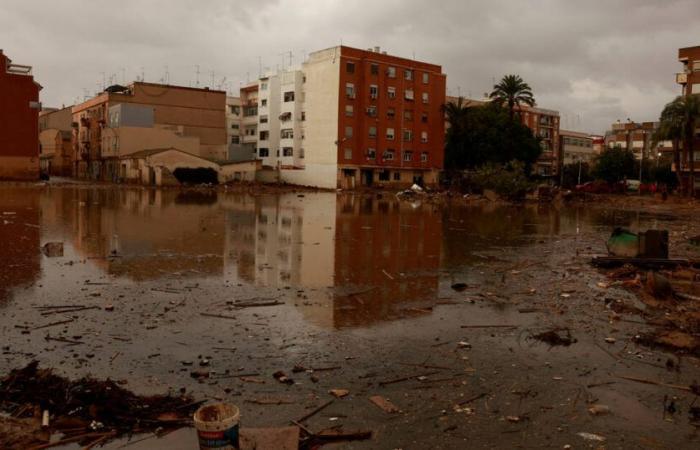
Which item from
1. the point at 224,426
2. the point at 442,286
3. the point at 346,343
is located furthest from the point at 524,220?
the point at 224,426

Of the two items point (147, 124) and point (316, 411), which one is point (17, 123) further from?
point (316, 411)

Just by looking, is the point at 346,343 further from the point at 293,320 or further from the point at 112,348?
the point at 112,348

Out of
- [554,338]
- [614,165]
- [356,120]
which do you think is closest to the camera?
[554,338]

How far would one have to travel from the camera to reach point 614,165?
8112 cm

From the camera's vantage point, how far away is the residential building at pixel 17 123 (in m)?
58.7

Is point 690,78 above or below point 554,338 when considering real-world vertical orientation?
above

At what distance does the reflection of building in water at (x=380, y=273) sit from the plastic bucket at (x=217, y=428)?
4.59 m

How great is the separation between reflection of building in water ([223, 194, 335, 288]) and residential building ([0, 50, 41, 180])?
42.5 metres

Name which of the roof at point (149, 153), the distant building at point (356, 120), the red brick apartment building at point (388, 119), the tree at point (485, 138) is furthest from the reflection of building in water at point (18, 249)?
the tree at point (485, 138)

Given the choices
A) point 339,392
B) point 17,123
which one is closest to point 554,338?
point 339,392

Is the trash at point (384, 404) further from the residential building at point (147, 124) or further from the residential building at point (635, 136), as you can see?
the residential building at point (635, 136)

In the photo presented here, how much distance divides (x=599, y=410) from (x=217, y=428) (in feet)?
13.1

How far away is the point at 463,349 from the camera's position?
7.95 metres

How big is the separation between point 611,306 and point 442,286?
343 centimetres
